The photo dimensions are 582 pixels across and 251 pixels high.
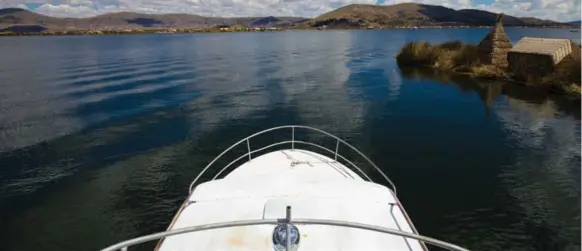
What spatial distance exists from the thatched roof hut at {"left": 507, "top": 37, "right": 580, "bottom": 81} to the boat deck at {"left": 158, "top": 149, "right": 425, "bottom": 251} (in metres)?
40.1

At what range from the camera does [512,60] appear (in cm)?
4769

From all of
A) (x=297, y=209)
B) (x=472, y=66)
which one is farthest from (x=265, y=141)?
(x=472, y=66)

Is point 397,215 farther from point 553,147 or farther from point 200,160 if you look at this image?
point 553,147

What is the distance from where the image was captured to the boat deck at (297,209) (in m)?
7.28

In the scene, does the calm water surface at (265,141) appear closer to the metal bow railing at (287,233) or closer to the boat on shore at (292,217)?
the boat on shore at (292,217)

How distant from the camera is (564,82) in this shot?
39281 mm

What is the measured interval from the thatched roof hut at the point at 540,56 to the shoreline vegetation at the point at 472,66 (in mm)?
630

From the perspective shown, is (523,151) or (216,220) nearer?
(216,220)

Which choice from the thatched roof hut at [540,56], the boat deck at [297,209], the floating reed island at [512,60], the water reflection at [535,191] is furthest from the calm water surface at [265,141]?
the boat deck at [297,209]

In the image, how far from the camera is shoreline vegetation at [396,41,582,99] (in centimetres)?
3895

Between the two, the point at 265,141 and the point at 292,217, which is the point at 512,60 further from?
the point at 292,217

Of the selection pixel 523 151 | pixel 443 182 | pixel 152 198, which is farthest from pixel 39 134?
pixel 523 151

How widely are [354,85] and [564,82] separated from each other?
20.5 m

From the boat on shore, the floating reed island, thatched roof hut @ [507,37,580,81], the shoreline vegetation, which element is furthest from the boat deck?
thatched roof hut @ [507,37,580,81]
